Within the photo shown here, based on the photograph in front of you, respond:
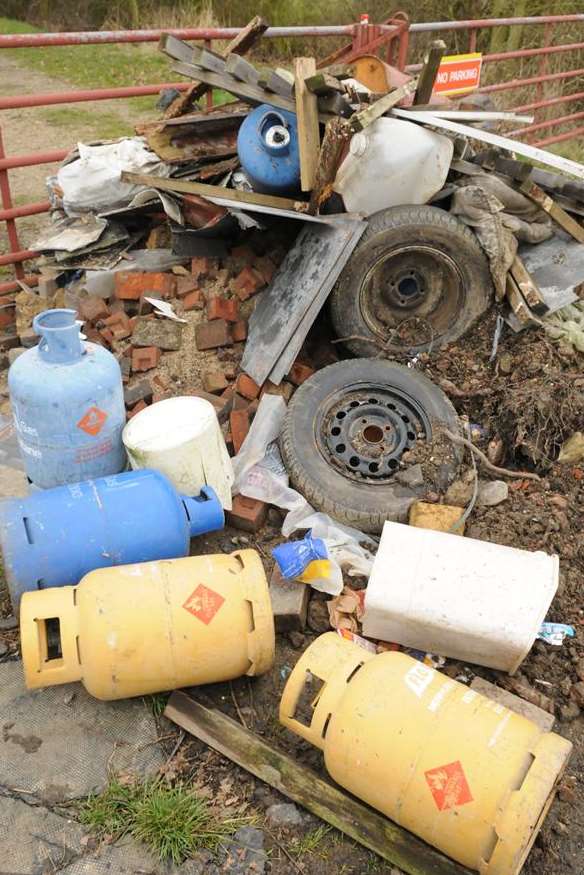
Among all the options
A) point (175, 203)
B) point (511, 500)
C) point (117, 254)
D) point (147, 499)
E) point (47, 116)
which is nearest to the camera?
point (147, 499)

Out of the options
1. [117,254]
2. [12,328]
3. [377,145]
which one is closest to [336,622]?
[377,145]

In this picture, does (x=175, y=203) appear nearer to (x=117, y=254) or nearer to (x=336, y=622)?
(x=117, y=254)

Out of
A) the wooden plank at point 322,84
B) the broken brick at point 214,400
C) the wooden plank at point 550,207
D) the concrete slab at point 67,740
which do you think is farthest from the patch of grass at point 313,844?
the wooden plank at point 550,207

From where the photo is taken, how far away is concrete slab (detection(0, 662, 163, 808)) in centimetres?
246

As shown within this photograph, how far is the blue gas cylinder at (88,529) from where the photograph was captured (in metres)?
2.75

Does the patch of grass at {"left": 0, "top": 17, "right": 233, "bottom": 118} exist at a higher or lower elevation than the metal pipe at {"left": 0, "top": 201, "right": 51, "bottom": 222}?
higher

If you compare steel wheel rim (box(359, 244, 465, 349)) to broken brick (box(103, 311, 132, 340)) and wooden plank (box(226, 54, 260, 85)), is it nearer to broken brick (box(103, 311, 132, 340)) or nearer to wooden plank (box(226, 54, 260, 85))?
wooden plank (box(226, 54, 260, 85))

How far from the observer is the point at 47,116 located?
35.1 ft

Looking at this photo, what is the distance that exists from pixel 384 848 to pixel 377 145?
338 centimetres

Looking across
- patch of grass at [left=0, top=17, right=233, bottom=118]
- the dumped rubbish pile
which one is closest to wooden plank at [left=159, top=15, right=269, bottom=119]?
the dumped rubbish pile

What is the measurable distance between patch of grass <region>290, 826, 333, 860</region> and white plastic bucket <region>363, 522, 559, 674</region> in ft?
2.60

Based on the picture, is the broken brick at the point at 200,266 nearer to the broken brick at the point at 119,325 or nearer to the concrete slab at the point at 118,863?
the broken brick at the point at 119,325

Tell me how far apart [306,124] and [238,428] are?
1.69 meters

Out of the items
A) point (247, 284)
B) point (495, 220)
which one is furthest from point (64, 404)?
point (495, 220)
